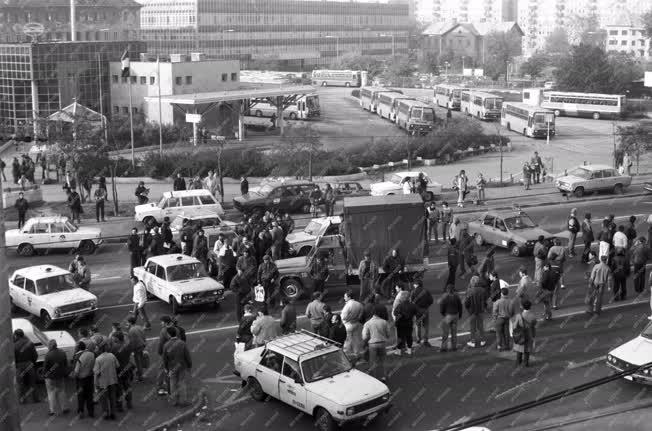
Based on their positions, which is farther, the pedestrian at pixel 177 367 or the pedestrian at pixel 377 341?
the pedestrian at pixel 377 341

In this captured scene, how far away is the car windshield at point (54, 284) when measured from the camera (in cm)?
2122

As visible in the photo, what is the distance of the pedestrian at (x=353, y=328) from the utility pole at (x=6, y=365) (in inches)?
305

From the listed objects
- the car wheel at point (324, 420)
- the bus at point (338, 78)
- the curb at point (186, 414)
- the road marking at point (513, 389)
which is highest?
the bus at point (338, 78)

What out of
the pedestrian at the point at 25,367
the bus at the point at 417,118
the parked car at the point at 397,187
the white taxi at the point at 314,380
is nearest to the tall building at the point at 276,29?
the bus at the point at 417,118

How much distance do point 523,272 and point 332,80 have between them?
314 feet

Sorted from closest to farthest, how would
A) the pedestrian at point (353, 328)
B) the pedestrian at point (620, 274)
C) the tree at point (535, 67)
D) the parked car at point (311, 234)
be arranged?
the pedestrian at point (353, 328), the pedestrian at point (620, 274), the parked car at point (311, 234), the tree at point (535, 67)

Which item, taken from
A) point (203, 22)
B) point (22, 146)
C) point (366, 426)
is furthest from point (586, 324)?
point (203, 22)

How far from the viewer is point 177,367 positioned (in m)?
15.7

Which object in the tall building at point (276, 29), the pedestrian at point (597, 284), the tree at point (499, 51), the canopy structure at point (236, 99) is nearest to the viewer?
the pedestrian at point (597, 284)

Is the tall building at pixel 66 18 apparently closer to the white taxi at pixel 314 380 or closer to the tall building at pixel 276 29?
the tall building at pixel 276 29

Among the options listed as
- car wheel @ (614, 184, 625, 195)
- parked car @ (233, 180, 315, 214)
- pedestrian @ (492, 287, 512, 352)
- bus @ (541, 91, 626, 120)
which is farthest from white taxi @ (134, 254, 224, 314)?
bus @ (541, 91, 626, 120)

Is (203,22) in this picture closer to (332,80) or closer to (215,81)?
(332,80)

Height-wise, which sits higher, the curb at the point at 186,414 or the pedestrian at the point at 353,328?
the pedestrian at the point at 353,328

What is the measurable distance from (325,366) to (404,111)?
52.3 meters
